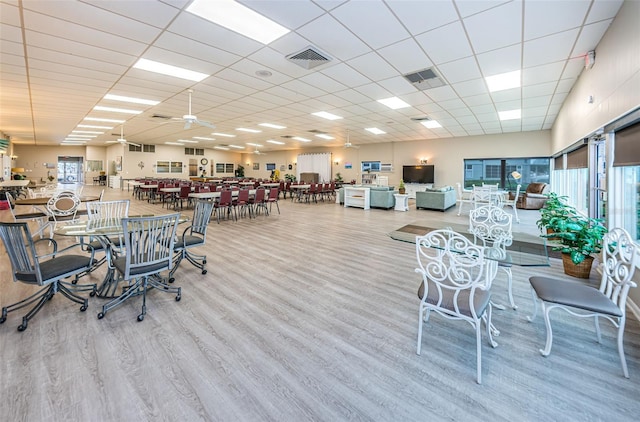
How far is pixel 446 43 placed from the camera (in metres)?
3.66

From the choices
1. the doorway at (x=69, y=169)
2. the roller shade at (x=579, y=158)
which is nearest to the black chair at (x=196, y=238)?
the roller shade at (x=579, y=158)

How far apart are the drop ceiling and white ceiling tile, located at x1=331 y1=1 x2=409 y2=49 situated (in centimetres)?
2

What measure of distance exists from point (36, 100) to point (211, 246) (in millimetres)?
6323

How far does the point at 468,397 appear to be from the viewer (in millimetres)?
1555

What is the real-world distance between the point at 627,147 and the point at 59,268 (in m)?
5.46

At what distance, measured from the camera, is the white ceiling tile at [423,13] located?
112 inches

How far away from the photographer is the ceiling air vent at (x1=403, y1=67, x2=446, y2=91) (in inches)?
185

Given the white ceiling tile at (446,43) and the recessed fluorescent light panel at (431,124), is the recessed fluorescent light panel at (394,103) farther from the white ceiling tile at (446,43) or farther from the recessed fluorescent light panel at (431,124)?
the recessed fluorescent light panel at (431,124)

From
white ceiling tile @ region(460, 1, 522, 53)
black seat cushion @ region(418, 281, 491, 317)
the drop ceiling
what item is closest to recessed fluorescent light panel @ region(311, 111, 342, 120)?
the drop ceiling

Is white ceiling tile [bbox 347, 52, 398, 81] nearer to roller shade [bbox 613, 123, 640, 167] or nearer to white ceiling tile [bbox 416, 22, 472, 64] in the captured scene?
white ceiling tile [bbox 416, 22, 472, 64]

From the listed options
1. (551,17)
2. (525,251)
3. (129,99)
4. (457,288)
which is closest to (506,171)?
(551,17)

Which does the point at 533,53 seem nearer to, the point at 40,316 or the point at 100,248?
the point at 100,248

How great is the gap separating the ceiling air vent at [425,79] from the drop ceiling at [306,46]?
11 centimetres

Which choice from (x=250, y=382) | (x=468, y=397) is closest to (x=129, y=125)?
(x=250, y=382)
